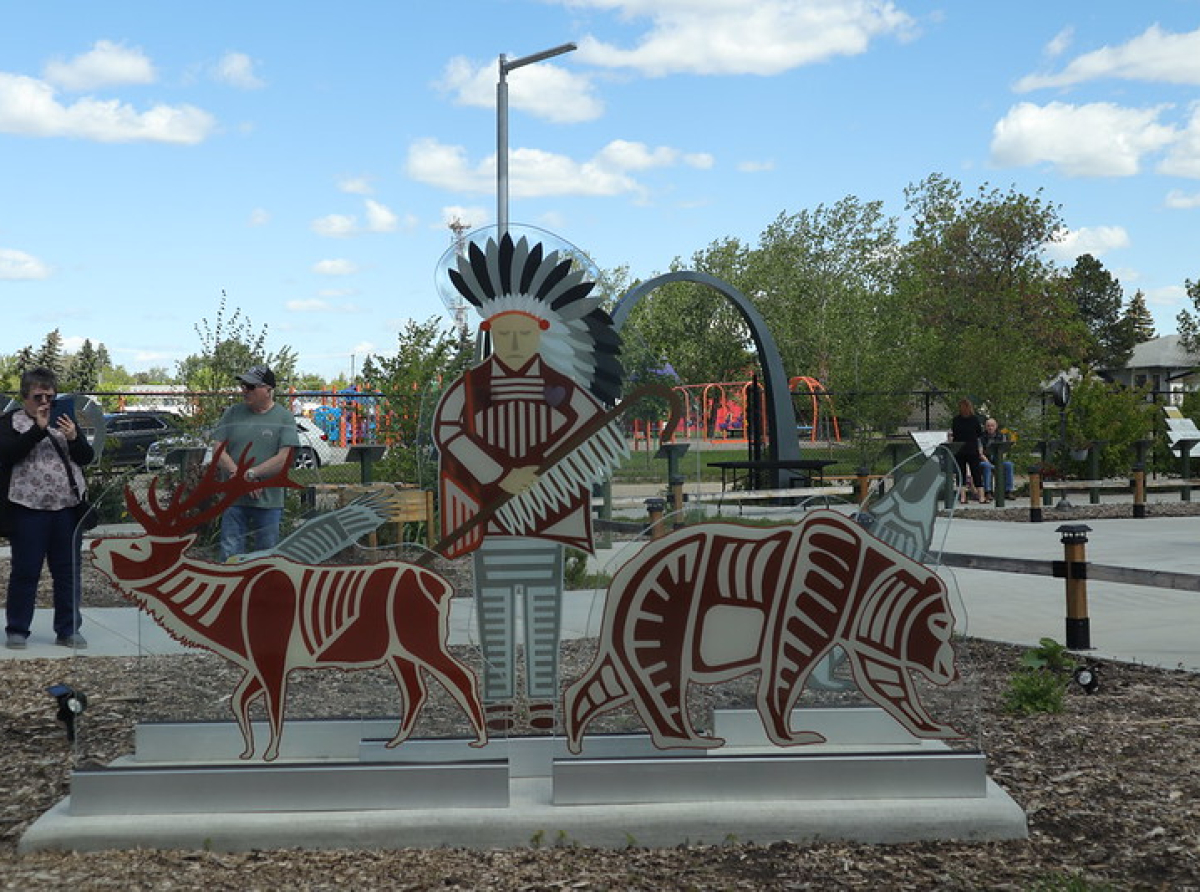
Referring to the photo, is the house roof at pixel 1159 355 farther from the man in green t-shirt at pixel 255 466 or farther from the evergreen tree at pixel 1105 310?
the man in green t-shirt at pixel 255 466

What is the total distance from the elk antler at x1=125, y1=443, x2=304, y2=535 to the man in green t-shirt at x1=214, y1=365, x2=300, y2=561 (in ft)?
0.31

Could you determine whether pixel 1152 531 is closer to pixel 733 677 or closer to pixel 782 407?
pixel 782 407

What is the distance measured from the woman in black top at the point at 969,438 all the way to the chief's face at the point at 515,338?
1461cm

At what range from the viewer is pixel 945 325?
43.7 m

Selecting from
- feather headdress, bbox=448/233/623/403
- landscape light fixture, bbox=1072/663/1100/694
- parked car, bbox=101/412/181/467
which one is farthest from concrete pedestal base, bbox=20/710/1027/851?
parked car, bbox=101/412/181/467

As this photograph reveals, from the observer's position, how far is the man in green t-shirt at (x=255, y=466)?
16.7 feet

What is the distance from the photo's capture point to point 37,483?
7.71m

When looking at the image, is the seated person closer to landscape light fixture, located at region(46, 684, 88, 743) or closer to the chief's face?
the chief's face

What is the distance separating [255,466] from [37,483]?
10.3 ft

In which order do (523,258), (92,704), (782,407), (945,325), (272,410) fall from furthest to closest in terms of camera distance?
1. (945,325)
2. (782,407)
3. (92,704)
4. (272,410)
5. (523,258)

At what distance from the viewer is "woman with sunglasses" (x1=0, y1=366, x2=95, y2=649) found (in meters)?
7.61

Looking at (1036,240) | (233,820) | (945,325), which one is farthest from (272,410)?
(1036,240)

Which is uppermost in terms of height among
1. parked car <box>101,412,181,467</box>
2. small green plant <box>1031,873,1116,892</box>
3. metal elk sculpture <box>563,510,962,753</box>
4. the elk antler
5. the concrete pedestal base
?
parked car <box>101,412,181,467</box>

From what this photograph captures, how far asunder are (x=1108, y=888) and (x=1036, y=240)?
4414 cm
